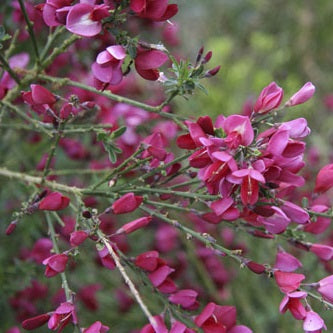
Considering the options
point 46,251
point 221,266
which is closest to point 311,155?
point 221,266

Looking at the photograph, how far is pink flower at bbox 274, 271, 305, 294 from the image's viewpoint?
90 cm

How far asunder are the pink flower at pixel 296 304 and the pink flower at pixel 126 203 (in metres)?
0.27

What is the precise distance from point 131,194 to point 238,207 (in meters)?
0.18

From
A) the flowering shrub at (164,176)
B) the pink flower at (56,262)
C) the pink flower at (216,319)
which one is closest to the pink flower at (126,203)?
the flowering shrub at (164,176)

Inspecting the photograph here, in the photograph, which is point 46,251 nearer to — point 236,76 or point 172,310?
point 172,310

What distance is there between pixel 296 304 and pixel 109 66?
0.46 metres

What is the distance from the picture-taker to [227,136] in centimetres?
86

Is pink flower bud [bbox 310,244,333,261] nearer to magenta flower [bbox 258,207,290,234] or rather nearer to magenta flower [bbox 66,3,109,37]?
magenta flower [bbox 258,207,290,234]

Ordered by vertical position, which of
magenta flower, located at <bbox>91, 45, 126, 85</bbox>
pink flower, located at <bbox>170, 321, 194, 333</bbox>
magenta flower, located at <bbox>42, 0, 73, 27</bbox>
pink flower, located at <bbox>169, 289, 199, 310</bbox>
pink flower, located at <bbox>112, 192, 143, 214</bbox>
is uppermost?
magenta flower, located at <bbox>42, 0, 73, 27</bbox>

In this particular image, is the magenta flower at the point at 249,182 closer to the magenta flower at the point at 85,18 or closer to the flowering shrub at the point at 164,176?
the flowering shrub at the point at 164,176

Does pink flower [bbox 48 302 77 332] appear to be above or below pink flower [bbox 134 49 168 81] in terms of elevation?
below

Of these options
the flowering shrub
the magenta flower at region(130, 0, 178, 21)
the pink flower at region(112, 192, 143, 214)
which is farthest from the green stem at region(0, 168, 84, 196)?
the magenta flower at region(130, 0, 178, 21)

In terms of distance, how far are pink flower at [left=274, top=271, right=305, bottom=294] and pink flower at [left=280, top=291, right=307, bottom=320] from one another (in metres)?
0.01

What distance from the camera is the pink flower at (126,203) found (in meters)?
0.90
